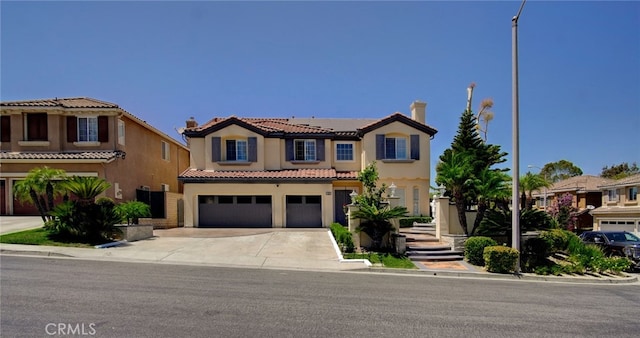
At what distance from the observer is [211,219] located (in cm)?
2375

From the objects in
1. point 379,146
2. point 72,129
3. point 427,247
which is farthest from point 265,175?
point 72,129

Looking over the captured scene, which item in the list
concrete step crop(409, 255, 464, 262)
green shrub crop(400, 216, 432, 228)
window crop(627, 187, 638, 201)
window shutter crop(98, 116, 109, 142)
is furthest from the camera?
window crop(627, 187, 638, 201)

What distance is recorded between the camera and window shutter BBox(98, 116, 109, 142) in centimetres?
2227

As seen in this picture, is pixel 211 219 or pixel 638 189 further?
pixel 638 189

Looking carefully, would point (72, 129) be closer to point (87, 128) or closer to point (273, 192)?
point (87, 128)

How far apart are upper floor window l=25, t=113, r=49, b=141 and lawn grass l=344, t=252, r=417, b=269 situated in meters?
19.3

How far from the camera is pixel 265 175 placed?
23.8 meters

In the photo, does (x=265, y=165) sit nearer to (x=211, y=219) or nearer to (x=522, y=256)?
(x=211, y=219)

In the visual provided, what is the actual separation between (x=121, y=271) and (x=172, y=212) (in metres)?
13.2

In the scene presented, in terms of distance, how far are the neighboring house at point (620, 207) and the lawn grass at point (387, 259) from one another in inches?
1013

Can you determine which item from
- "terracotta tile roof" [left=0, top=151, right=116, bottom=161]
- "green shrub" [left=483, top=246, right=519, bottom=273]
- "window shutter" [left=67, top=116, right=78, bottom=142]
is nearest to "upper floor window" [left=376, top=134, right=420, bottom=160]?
"green shrub" [left=483, top=246, right=519, bottom=273]

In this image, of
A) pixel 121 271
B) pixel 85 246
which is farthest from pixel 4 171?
pixel 121 271

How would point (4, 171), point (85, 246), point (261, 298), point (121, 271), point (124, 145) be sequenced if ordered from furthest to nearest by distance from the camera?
point (124, 145) < point (4, 171) < point (85, 246) < point (121, 271) < point (261, 298)

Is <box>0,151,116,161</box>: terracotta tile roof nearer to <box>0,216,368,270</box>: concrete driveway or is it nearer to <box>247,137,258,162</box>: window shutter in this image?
<box>0,216,368,270</box>: concrete driveway
